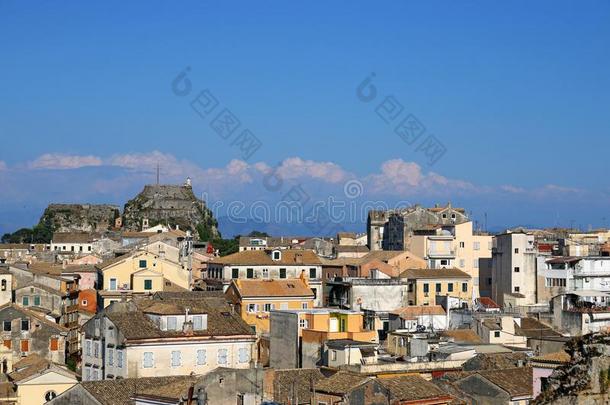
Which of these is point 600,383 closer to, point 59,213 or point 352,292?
point 352,292

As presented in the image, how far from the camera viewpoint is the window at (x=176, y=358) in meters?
49.1

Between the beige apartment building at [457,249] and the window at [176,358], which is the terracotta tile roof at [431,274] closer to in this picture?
the beige apartment building at [457,249]

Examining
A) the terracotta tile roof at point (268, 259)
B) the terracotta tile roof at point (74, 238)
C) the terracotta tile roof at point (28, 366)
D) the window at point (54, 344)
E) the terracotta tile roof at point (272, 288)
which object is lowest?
the terracotta tile roof at point (28, 366)

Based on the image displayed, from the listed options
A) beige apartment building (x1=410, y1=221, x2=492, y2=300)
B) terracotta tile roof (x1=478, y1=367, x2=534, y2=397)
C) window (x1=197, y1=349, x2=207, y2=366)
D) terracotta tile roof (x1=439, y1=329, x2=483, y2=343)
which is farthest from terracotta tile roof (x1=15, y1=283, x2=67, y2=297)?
terracotta tile roof (x1=478, y1=367, x2=534, y2=397)

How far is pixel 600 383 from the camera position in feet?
63.5

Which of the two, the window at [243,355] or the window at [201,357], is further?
the window at [243,355]

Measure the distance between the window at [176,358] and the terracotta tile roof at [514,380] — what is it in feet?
49.5

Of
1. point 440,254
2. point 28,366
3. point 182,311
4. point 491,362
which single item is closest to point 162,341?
point 182,311

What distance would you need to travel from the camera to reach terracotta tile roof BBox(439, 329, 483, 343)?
53.4 meters

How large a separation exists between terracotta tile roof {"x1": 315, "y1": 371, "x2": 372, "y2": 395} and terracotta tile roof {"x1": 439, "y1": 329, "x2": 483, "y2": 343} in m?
15.7

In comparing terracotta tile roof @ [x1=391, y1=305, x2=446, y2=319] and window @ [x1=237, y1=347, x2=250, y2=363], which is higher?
terracotta tile roof @ [x1=391, y1=305, x2=446, y2=319]

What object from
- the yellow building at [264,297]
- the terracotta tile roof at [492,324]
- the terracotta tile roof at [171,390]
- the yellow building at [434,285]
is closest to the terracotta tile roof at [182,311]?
the yellow building at [264,297]

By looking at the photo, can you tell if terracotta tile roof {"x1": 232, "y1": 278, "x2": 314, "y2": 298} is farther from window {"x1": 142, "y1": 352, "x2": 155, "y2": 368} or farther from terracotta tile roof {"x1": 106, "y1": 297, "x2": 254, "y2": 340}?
window {"x1": 142, "y1": 352, "x2": 155, "y2": 368}

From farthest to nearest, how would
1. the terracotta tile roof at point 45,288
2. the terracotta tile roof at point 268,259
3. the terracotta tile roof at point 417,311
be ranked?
the terracotta tile roof at point 45,288
the terracotta tile roof at point 268,259
the terracotta tile roof at point 417,311
